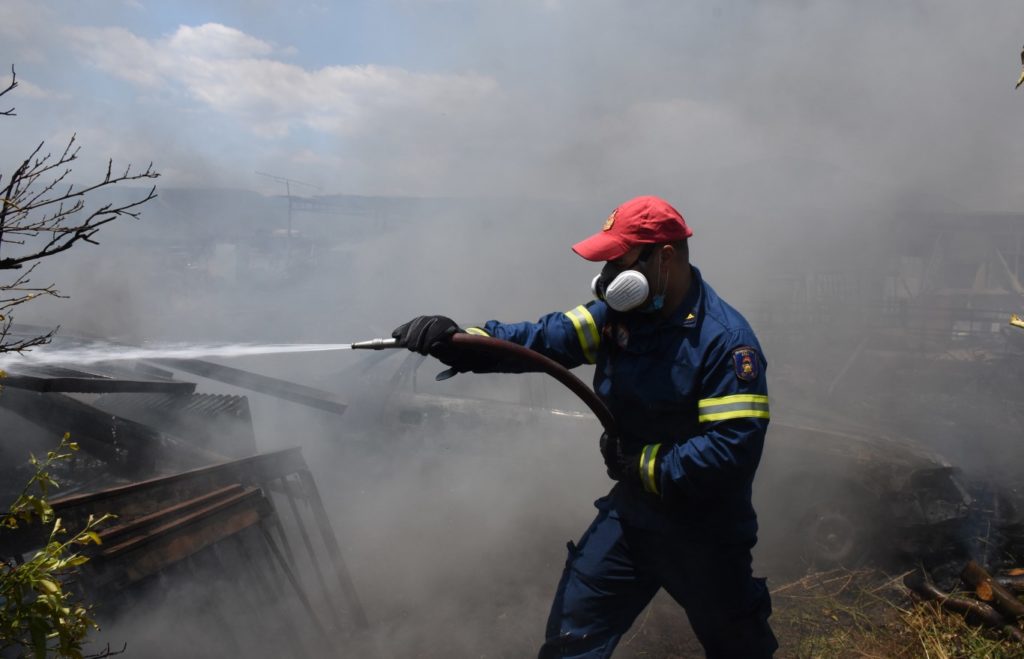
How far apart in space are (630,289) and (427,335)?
0.72 metres

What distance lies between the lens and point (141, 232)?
1861 cm

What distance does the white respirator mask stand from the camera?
2.29 m

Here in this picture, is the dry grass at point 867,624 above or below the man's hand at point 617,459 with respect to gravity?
below

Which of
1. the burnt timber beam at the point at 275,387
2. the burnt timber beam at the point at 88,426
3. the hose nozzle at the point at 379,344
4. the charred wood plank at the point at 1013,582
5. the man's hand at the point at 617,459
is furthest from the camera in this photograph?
the burnt timber beam at the point at 275,387

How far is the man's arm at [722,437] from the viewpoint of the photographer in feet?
7.00

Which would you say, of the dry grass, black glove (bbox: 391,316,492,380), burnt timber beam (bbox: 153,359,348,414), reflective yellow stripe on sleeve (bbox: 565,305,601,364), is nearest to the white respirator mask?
A: reflective yellow stripe on sleeve (bbox: 565,305,601,364)

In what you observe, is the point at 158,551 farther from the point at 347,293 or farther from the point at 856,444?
the point at 347,293

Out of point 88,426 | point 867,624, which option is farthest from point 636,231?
point 867,624

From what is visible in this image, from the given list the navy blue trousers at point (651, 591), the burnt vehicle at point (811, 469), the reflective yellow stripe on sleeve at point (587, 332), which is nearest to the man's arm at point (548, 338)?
the reflective yellow stripe on sleeve at point (587, 332)

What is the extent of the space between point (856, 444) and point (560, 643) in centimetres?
346

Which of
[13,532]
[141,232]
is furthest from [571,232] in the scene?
[13,532]

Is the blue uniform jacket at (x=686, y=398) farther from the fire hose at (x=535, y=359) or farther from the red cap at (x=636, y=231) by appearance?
the red cap at (x=636, y=231)

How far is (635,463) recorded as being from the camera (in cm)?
232

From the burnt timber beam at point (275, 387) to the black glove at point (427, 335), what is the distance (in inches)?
96.5
